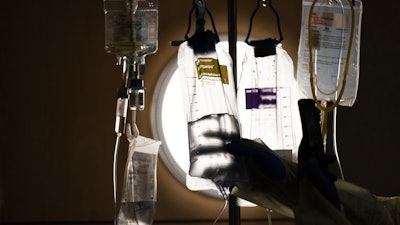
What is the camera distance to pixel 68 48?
6.04ft

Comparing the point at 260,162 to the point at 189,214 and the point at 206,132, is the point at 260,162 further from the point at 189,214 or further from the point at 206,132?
the point at 189,214

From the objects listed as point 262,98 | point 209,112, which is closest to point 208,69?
point 209,112

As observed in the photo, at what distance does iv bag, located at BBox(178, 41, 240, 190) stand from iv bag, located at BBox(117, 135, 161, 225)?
0.26 metres

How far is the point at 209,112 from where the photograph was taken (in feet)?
4.07

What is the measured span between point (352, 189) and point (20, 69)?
1121 millimetres

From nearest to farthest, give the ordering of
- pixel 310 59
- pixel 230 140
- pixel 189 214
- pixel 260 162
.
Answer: pixel 260 162
pixel 230 140
pixel 310 59
pixel 189 214

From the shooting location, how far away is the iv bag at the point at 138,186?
1483 mm

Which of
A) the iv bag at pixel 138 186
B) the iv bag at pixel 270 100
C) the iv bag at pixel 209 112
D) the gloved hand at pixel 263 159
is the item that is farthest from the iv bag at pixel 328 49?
the iv bag at pixel 138 186

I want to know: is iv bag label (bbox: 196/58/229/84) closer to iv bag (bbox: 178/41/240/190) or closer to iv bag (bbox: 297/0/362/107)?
iv bag (bbox: 178/41/240/190)

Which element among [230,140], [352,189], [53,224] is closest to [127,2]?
[230,140]

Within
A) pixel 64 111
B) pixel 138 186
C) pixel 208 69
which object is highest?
pixel 208 69

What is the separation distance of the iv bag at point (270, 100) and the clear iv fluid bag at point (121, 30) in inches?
11.4

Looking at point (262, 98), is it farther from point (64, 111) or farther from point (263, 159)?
point (64, 111)

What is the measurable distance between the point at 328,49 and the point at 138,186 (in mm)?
573
